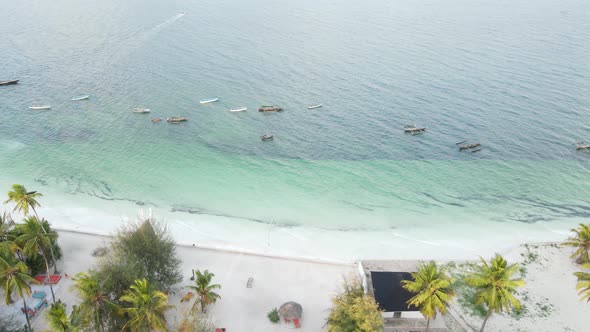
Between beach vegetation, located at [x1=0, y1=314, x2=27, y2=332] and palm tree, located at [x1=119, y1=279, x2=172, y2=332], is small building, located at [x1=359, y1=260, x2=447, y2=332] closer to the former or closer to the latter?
palm tree, located at [x1=119, y1=279, x2=172, y2=332]

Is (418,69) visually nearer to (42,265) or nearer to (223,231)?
(223,231)

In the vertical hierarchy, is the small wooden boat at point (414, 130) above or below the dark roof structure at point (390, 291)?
above

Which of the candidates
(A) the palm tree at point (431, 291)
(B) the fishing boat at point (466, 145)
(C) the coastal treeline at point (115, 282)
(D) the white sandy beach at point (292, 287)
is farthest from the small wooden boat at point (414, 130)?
(C) the coastal treeline at point (115, 282)

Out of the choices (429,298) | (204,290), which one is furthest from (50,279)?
(429,298)

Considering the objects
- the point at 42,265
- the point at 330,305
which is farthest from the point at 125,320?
the point at 330,305

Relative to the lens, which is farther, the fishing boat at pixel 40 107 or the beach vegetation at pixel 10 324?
the fishing boat at pixel 40 107

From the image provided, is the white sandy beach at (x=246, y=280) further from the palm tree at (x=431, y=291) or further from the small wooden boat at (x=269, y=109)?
the small wooden boat at (x=269, y=109)
